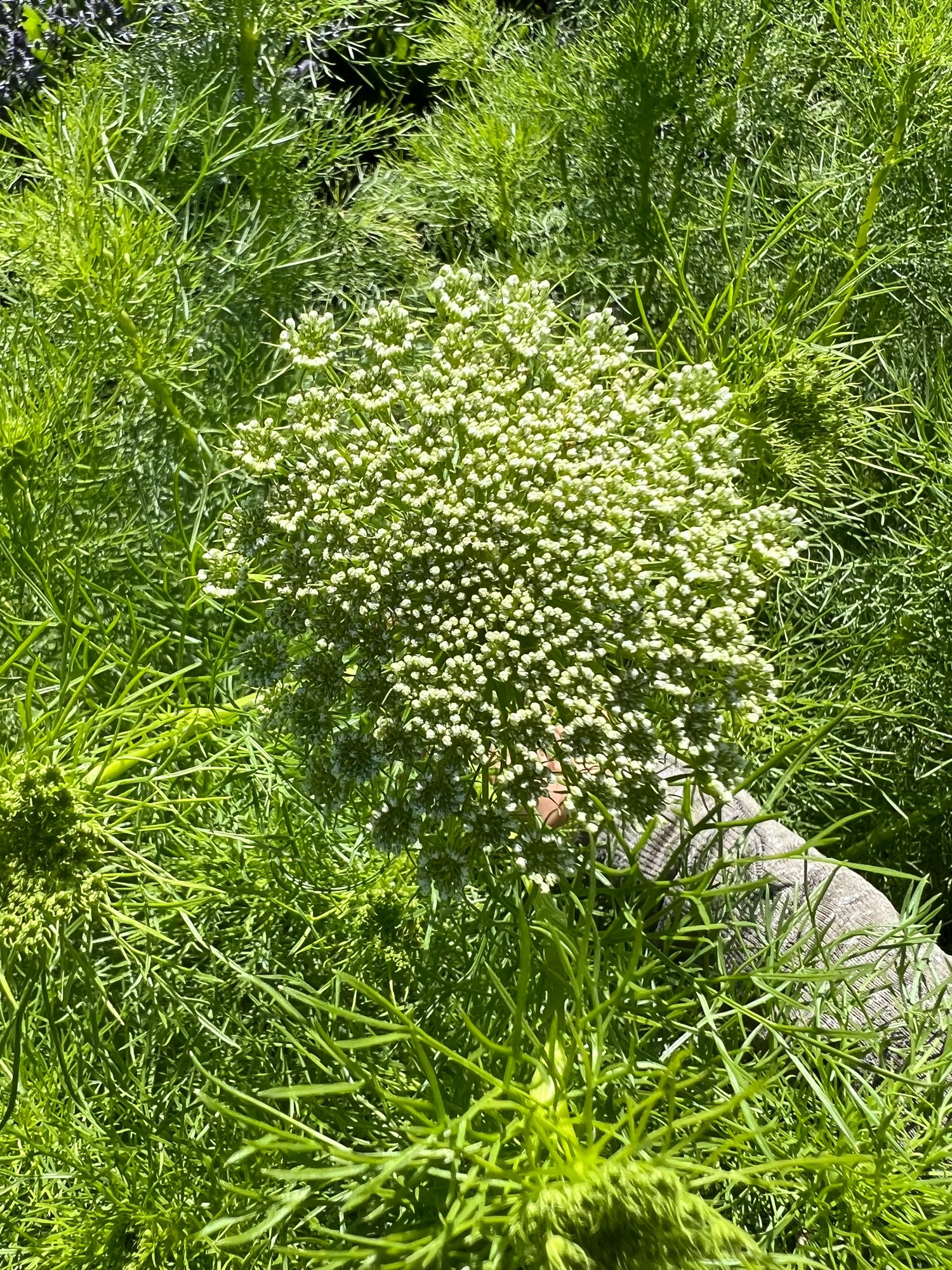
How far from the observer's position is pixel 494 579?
3.96 feet

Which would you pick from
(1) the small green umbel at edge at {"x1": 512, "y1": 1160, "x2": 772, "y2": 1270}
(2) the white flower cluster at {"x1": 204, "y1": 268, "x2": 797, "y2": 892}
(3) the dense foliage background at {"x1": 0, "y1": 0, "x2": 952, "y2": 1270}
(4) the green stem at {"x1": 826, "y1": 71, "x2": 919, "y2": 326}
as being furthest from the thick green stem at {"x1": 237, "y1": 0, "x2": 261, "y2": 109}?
(1) the small green umbel at edge at {"x1": 512, "y1": 1160, "x2": 772, "y2": 1270}

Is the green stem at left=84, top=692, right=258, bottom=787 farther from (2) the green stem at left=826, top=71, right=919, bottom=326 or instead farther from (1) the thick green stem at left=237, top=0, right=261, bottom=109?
(1) the thick green stem at left=237, top=0, right=261, bottom=109

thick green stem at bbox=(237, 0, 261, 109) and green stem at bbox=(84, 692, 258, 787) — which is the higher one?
thick green stem at bbox=(237, 0, 261, 109)

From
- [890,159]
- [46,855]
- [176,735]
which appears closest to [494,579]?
[176,735]

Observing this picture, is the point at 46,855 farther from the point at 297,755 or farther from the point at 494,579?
the point at 494,579

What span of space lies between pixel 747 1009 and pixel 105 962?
3.83ft

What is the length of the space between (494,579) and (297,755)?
53 centimetres

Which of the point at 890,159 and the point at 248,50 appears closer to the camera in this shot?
the point at 890,159

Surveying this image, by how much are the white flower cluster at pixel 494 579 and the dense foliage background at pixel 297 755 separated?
14 cm

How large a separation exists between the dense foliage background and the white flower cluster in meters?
0.14

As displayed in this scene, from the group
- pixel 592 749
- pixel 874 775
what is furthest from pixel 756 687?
pixel 874 775

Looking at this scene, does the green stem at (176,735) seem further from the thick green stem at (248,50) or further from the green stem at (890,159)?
the thick green stem at (248,50)

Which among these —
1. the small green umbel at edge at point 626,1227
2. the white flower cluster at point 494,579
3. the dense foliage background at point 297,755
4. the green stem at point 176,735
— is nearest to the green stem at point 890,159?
the dense foliage background at point 297,755

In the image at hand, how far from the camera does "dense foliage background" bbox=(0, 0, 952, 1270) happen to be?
1122 millimetres
